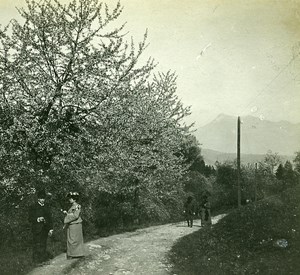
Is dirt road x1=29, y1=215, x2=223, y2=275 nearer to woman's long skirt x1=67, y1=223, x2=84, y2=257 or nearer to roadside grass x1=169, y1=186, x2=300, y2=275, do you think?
woman's long skirt x1=67, y1=223, x2=84, y2=257

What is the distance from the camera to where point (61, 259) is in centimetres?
1017

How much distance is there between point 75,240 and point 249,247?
4.81 metres

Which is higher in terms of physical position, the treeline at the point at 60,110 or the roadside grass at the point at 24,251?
the treeline at the point at 60,110

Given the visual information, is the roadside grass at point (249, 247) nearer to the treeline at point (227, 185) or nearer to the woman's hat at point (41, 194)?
the woman's hat at point (41, 194)

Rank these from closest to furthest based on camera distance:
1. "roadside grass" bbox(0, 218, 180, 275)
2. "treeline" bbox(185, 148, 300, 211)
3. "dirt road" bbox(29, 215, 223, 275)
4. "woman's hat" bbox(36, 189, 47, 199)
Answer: "dirt road" bbox(29, 215, 223, 275) < "roadside grass" bbox(0, 218, 180, 275) < "woman's hat" bbox(36, 189, 47, 199) < "treeline" bbox(185, 148, 300, 211)

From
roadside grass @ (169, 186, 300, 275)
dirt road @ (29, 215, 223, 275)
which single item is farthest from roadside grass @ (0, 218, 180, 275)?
roadside grass @ (169, 186, 300, 275)

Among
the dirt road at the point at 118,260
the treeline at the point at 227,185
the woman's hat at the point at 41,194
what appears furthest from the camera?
the treeline at the point at 227,185

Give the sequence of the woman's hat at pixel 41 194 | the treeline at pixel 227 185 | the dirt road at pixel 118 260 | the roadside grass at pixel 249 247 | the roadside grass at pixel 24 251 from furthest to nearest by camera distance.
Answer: the treeline at pixel 227 185 → the woman's hat at pixel 41 194 → the roadside grass at pixel 24 251 → the dirt road at pixel 118 260 → the roadside grass at pixel 249 247

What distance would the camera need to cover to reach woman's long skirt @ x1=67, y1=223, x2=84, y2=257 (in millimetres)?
A: 9219

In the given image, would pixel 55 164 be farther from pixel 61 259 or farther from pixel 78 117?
pixel 61 259

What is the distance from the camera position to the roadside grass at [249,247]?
28.9ft

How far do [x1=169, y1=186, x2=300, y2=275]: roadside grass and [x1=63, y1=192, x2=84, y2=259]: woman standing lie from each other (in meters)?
2.43

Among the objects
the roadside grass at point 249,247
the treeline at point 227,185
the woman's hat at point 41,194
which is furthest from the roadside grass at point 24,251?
the treeline at point 227,185

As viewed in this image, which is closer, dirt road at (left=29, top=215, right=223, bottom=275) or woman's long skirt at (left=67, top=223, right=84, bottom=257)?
dirt road at (left=29, top=215, right=223, bottom=275)
